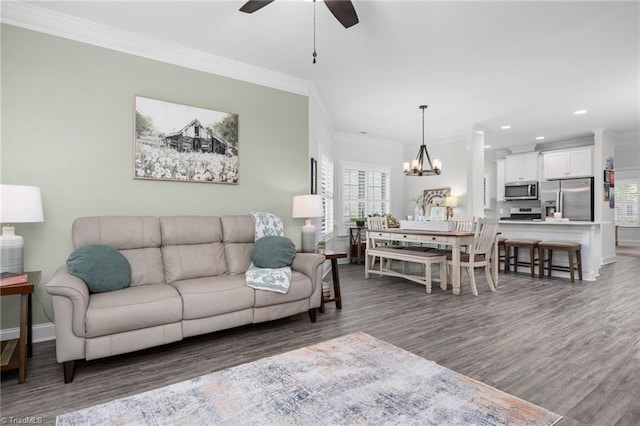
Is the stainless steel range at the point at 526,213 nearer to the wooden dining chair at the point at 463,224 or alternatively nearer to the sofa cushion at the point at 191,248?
the wooden dining chair at the point at 463,224

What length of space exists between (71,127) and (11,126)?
1.34ft

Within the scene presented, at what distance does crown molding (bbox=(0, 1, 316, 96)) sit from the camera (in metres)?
2.82

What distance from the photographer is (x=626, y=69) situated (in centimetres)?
388

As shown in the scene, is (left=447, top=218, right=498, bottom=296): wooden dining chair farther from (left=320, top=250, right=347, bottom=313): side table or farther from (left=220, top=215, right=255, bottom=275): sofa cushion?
(left=220, top=215, right=255, bottom=275): sofa cushion

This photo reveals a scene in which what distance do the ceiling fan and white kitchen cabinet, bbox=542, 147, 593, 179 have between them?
721 cm

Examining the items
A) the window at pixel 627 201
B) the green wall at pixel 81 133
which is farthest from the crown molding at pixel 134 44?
the window at pixel 627 201

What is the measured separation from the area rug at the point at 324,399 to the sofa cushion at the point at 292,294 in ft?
2.03

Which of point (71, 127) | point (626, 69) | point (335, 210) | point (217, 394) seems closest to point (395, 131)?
point (335, 210)

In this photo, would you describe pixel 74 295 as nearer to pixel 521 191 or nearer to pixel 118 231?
pixel 118 231

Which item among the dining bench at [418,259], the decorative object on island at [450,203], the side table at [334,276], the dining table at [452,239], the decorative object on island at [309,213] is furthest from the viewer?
the decorative object on island at [450,203]

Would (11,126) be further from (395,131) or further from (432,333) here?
(395,131)

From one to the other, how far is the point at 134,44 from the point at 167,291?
2.43 m

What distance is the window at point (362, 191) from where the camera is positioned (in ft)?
23.1

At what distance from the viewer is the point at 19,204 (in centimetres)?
242
